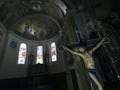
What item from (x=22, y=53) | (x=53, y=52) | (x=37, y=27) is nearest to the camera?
(x=22, y=53)

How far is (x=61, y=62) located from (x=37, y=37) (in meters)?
5.01

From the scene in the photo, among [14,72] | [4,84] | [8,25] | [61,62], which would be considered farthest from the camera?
[8,25]

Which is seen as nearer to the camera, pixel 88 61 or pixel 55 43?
pixel 88 61

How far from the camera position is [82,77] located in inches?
214

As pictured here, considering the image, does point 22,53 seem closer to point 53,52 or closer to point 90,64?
point 53,52

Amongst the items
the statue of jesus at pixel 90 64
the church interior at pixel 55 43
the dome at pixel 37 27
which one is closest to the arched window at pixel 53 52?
the church interior at pixel 55 43

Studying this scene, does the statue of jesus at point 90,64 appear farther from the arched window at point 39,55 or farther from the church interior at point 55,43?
the arched window at point 39,55

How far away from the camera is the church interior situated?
18.3 ft

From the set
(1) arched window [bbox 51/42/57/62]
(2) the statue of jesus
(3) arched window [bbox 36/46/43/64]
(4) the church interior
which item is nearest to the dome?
(4) the church interior

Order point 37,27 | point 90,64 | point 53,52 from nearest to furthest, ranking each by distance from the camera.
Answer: point 90,64 < point 53,52 < point 37,27

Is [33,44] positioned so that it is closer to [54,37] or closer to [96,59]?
[54,37]

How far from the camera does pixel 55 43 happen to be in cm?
1432

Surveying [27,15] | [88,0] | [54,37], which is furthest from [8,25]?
[88,0]

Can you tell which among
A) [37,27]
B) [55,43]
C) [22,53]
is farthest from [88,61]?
[37,27]
